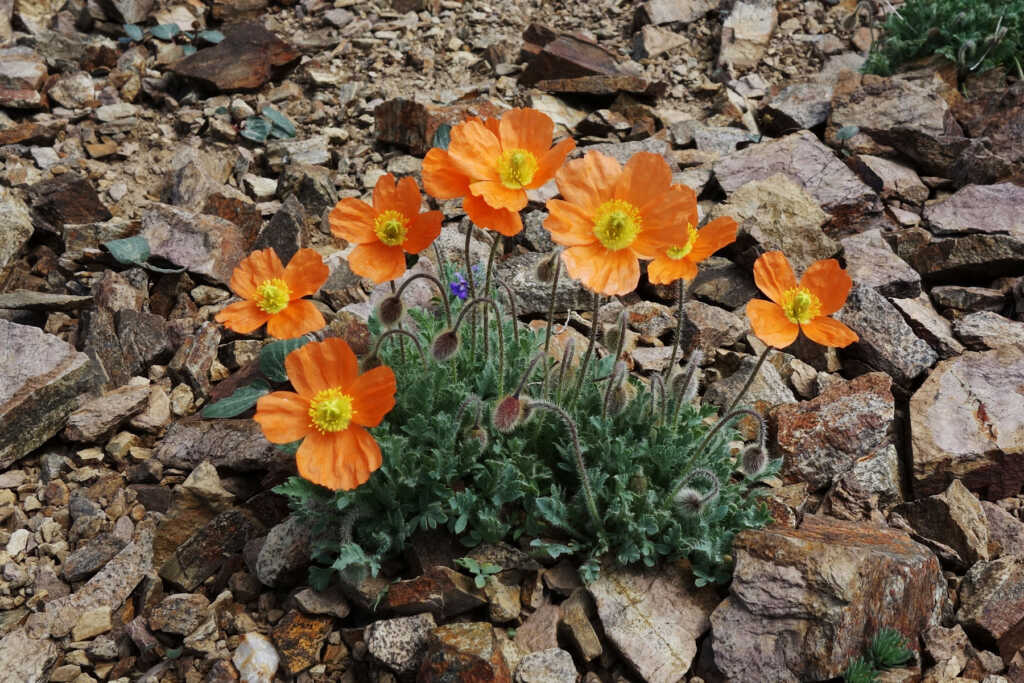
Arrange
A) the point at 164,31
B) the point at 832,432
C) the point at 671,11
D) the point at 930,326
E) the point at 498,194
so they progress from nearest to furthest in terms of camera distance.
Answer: the point at 498,194 → the point at 832,432 → the point at 930,326 → the point at 164,31 → the point at 671,11

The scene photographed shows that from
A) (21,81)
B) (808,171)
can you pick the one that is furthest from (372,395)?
(21,81)

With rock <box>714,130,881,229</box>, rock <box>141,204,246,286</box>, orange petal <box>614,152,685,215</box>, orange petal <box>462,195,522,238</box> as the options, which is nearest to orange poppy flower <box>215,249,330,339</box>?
orange petal <box>462,195,522,238</box>

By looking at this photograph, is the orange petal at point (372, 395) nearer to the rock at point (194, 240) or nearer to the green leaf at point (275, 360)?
the green leaf at point (275, 360)

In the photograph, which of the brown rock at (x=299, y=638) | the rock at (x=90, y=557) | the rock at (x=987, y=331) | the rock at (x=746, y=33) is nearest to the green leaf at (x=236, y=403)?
the rock at (x=90, y=557)

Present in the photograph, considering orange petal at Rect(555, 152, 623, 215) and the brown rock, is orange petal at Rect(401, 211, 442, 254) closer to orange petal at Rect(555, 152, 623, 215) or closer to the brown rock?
orange petal at Rect(555, 152, 623, 215)

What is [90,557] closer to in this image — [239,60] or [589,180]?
[589,180]

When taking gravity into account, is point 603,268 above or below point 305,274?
above

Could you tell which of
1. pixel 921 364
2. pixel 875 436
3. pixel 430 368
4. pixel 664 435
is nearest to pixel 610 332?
pixel 664 435
